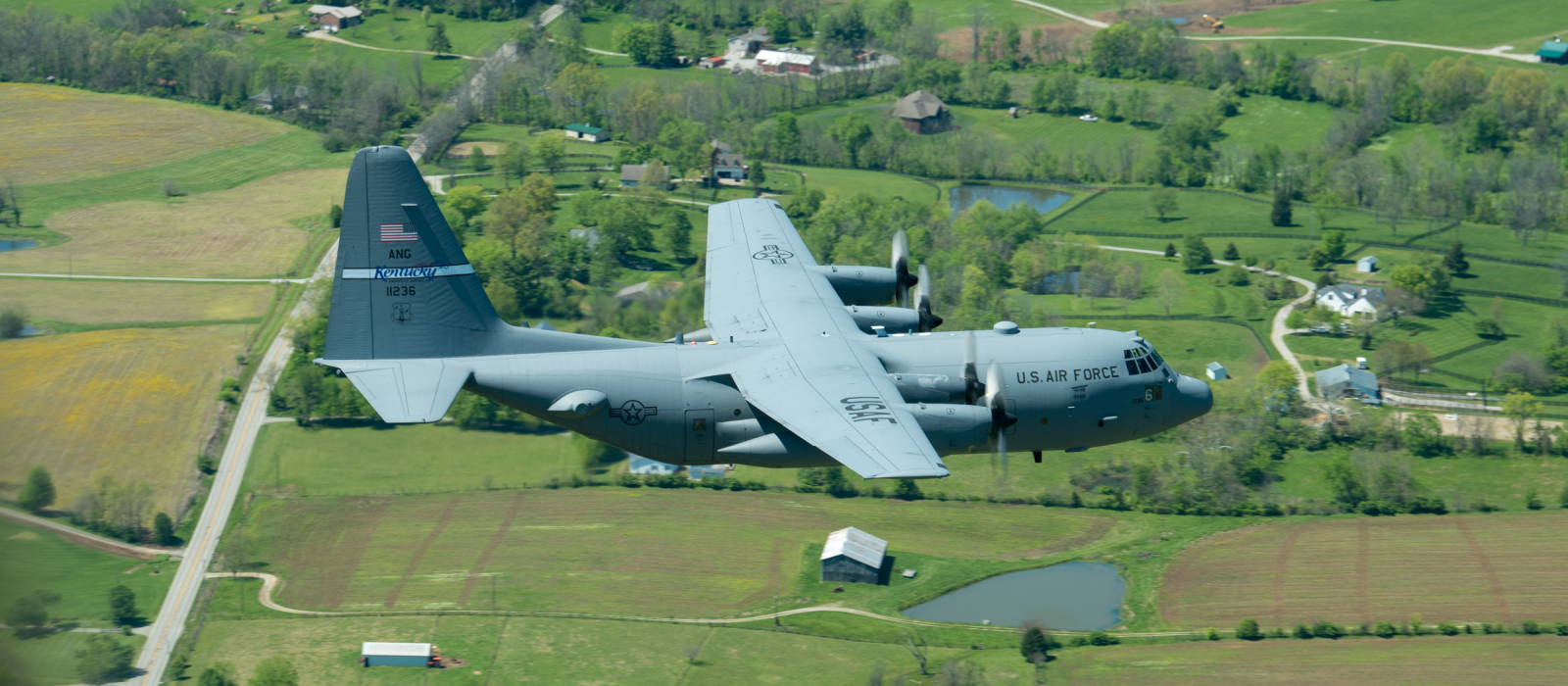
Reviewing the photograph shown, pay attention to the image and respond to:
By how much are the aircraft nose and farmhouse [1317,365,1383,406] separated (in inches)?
3107

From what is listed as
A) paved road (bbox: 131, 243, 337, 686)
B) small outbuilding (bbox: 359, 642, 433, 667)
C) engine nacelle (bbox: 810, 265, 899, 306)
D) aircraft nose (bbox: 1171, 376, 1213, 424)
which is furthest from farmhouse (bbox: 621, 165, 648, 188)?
aircraft nose (bbox: 1171, 376, 1213, 424)

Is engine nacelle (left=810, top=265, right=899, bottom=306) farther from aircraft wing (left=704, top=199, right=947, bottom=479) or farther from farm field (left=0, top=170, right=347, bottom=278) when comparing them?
farm field (left=0, top=170, right=347, bottom=278)

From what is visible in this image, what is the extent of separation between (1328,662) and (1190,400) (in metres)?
42.5

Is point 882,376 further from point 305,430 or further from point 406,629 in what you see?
point 305,430

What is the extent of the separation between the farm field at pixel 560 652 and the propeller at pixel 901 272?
3461cm

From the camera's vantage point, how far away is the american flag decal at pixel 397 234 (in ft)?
174

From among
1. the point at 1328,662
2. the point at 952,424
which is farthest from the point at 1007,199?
the point at 952,424

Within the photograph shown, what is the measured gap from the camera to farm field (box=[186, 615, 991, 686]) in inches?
3521

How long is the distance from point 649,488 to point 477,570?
683 inches

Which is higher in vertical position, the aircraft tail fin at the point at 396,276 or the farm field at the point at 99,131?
the aircraft tail fin at the point at 396,276

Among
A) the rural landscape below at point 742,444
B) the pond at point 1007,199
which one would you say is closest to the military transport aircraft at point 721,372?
the rural landscape below at point 742,444

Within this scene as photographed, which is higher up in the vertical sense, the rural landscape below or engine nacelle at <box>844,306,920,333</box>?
engine nacelle at <box>844,306,920,333</box>

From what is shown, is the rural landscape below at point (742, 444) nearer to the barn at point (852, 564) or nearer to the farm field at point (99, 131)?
the barn at point (852, 564)

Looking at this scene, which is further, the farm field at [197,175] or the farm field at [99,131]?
the farm field at [99,131]
